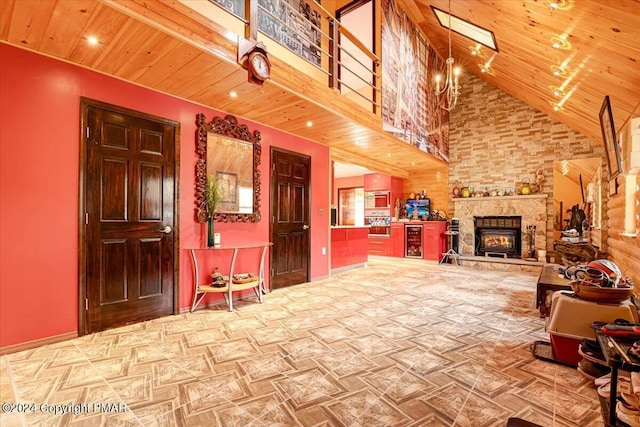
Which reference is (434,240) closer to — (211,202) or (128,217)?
(211,202)

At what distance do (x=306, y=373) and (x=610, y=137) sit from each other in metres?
4.63

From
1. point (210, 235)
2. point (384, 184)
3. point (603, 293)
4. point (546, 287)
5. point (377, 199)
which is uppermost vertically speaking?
point (384, 184)

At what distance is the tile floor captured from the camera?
1643mm

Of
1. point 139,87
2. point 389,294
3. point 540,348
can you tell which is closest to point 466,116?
point 389,294

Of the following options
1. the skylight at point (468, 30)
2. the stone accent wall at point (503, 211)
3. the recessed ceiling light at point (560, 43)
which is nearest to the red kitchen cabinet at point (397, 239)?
the stone accent wall at point (503, 211)

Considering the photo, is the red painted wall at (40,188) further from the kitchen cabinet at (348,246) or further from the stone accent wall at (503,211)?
the stone accent wall at (503,211)

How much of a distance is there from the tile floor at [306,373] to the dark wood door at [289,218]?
132 cm

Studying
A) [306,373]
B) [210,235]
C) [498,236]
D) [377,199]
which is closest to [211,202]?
[210,235]

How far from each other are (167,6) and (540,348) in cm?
423

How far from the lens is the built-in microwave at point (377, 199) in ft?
29.5

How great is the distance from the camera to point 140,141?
3.23m

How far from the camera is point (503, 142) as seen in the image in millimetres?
7855

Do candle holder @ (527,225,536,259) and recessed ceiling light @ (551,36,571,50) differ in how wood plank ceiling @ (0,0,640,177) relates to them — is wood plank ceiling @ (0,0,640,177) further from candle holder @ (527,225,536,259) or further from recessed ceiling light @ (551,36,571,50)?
candle holder @ (527,225,536,259)

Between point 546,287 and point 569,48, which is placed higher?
point 569,48
